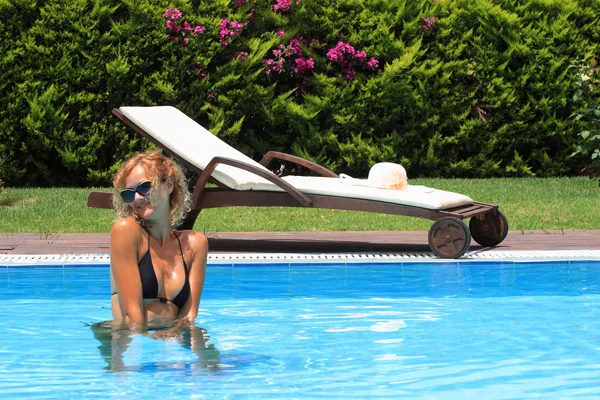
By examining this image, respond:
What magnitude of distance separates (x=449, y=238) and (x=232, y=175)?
165 centimetres

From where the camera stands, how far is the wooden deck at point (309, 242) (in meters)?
7.54

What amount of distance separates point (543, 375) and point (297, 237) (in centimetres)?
397

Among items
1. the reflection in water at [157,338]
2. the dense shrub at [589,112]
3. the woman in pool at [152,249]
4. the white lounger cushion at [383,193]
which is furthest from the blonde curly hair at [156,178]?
the dense shrub at [589,112]

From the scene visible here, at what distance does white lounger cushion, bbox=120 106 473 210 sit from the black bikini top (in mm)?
2995

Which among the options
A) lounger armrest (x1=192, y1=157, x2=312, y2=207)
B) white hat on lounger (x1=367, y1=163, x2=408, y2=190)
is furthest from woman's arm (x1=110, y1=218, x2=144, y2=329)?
white hat on lounger (x1=367, y1=163, x2=408, y2=190)

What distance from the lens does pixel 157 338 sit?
4297mm

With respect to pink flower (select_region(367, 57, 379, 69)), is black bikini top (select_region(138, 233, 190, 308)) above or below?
below

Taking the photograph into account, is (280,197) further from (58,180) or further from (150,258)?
(58,180)

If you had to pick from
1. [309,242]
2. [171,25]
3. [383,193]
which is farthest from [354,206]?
[171,25]

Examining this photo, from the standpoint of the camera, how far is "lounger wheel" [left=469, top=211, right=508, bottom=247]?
7660mm

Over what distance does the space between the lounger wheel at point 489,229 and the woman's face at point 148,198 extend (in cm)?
391

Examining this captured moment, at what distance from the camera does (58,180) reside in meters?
12.9

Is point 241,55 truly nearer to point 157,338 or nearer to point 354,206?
point 354,206

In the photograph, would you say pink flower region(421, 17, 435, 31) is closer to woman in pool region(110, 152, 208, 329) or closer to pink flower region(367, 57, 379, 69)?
pink flower region(367, 57, 379, 69)
